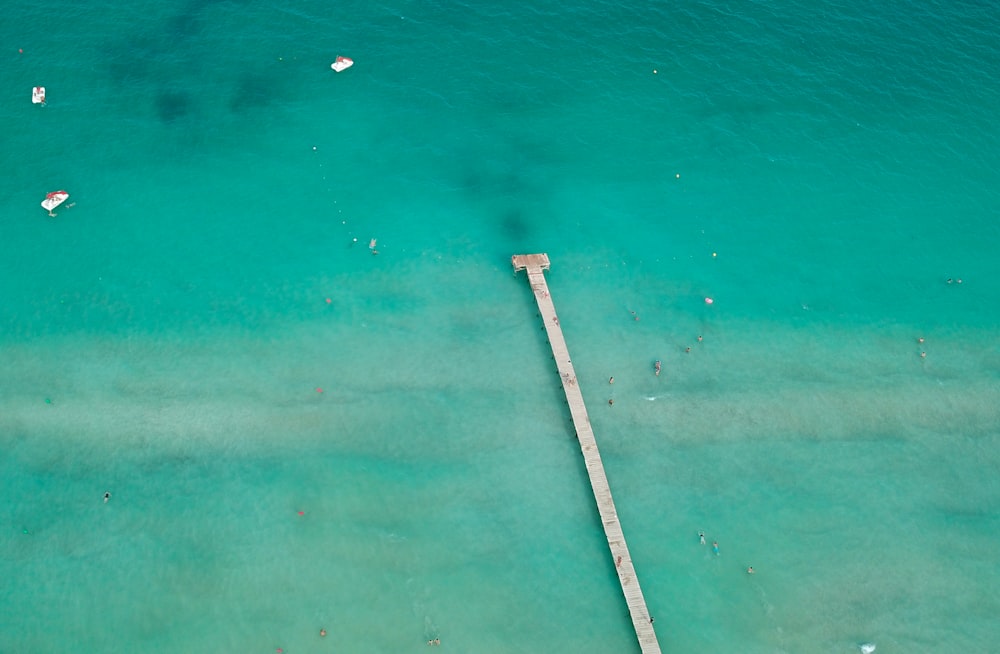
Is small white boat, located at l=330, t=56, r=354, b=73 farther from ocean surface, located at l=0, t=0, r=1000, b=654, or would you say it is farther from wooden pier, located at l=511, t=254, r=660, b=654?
wooden pier, located at l=511, t=254, r=660, b=654

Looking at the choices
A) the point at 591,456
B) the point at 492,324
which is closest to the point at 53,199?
the point at 492,324

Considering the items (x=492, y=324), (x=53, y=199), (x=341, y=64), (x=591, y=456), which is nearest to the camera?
(x=591, y=456)

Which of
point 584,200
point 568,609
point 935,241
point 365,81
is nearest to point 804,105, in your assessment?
point 935,241

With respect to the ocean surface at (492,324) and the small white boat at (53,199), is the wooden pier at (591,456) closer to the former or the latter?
the ocean surface at (492,324)

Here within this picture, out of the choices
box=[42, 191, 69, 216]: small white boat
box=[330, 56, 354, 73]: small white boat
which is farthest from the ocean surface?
box=[330, 56, 354, 73]: small white boat

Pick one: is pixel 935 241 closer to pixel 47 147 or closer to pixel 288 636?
pixel 288 636

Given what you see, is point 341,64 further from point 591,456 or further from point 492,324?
point 591,456
